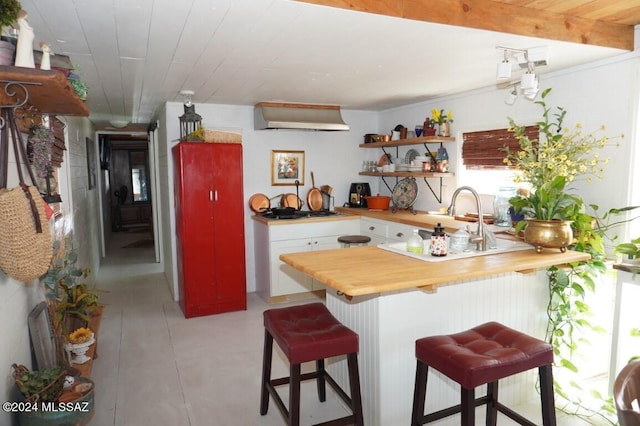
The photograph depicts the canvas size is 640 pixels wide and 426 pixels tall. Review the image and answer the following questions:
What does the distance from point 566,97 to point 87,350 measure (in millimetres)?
3838

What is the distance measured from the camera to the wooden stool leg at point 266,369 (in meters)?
2.32

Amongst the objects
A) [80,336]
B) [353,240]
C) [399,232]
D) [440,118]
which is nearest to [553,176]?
[399,232]

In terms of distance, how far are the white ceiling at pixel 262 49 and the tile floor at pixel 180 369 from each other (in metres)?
2.07

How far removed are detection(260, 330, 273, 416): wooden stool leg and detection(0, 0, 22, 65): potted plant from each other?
1654 mm

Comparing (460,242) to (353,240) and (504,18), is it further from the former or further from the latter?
(353,240)

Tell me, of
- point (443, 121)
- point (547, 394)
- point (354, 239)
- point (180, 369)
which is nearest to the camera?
point (547, 394)

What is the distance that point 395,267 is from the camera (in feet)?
6.77

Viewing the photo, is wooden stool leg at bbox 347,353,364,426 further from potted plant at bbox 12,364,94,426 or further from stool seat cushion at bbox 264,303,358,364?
potted plant at bbox 12,364,94,426

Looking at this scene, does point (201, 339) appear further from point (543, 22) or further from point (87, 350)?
point (543, 22)

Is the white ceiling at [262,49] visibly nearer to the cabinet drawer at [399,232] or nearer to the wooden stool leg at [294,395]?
the cabinet drawer at [399,232]

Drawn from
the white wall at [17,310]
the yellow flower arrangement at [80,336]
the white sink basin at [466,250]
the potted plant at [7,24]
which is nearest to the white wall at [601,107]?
the white sink basin at [466,250]

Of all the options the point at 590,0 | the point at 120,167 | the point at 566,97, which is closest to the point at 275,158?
the point at 566,97

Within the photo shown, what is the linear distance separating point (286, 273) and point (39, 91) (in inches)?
126

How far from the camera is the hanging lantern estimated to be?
4070 mm
